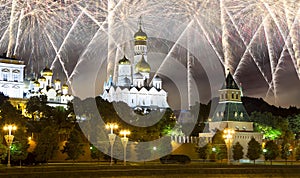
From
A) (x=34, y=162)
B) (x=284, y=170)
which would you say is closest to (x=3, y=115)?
(x=34, y=162)

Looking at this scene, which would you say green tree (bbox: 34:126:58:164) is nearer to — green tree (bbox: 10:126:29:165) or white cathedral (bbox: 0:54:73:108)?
green tree (bbox: 10:126:29:165)

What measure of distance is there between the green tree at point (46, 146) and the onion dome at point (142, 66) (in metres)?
36.1

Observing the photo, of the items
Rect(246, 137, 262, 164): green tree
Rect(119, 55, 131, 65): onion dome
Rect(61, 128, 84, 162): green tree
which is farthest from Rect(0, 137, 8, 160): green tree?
Rect(119, 55, 131, 65): onion dome

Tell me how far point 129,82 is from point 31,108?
23201 mm

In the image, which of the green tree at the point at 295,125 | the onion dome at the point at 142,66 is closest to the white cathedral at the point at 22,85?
the onion dome at the point at 142,66

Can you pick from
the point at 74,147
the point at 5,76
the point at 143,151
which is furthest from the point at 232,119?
the point at 5,76

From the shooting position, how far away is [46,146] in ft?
143

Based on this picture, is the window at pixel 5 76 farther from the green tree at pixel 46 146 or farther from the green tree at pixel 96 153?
the green tree at pixel 96 153

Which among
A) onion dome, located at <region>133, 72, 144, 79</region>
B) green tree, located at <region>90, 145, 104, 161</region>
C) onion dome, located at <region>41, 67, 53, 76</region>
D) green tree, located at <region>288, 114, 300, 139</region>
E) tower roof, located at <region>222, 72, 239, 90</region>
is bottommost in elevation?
green tree, located at <region>90, 145, 104, 161</region>

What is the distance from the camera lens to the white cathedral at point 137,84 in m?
82.0

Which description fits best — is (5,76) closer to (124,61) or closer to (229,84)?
(124,61)

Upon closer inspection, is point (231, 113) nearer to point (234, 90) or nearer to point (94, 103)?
point (234, 90)

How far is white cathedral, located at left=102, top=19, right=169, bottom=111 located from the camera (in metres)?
82.0

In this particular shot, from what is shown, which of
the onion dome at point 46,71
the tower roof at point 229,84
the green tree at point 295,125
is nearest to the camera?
the tower roof at point 229,84
